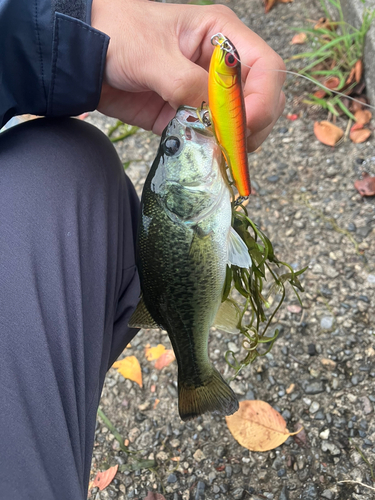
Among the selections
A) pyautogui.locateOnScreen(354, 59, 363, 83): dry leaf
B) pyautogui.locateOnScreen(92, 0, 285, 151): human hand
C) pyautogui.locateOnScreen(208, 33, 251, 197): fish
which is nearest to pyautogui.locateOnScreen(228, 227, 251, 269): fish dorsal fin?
pyautogui.locateOnScreen(208, 33, 251, 197): fish

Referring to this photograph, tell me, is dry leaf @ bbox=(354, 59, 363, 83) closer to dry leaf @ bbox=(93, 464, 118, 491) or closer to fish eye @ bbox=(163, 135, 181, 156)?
fish eye @ bbox=(163, 135, 181, 156)

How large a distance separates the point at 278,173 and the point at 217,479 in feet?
6.91

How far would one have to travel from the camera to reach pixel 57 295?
4.42 ft

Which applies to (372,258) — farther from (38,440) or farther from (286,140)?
(38,440)

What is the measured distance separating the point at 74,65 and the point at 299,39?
2.82 m

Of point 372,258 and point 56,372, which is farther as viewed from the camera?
point 372,258

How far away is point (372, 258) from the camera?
103 inches

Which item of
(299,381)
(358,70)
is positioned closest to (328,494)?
(299,381)

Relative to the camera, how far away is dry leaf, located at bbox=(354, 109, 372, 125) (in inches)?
120

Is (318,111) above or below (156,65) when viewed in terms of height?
below

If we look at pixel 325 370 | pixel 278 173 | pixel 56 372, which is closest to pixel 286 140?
pixel 278 173

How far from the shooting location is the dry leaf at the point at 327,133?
122 inches

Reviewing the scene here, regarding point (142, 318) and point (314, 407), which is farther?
point (314, 407)

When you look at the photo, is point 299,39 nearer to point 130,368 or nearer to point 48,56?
point 48,56
